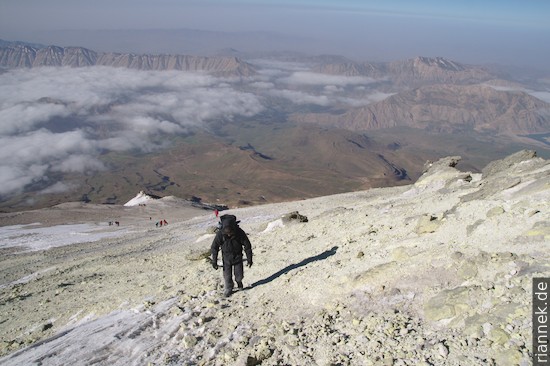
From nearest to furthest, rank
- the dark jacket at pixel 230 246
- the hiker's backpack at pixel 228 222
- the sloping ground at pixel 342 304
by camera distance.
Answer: the sloping ground at pixel 342 304
the hiker's backpack at pixel 228 222
the dark jacket at pixel 230 246

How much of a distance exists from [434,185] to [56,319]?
2456cm

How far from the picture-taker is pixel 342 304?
9711mm

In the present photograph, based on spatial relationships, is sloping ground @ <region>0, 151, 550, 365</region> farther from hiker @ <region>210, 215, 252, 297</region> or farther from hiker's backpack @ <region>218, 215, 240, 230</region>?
hiker's backpack @ <region>218, 215, 240, 230</region>

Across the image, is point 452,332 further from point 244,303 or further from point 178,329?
point 178,329

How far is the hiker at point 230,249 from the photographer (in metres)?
11.7

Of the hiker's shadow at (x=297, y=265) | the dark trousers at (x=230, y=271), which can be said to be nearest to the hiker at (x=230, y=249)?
the dark trousers at (x=230, y=271)

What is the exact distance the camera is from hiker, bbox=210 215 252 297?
11727 mm

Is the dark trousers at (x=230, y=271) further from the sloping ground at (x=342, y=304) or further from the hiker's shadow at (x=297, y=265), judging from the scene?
the hiker's shadow at (x=297, y=265)

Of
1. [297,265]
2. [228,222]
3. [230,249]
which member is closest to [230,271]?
[230,249]

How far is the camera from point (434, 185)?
28156 millimetres

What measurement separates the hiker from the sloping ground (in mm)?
529

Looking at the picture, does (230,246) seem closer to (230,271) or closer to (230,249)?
(230,249)

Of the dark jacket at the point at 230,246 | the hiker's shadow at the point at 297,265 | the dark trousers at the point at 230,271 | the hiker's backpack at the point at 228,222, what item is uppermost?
the hiker's backpack at the point at 228,222

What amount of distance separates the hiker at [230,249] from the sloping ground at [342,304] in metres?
0.53
